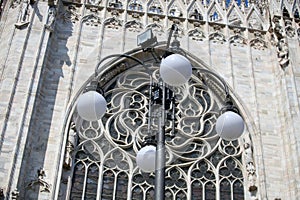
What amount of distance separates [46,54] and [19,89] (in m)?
1.56

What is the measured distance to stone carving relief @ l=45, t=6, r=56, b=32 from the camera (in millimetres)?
14250

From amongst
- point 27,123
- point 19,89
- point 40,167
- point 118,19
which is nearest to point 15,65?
point 19,89

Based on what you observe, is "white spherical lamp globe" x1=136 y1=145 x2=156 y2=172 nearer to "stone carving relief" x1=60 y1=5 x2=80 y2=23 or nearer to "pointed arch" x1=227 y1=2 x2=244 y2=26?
"stone carving relief" x1=60 y1=5 x2=80 y2=23

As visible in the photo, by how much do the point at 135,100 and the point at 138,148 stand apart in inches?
63.5

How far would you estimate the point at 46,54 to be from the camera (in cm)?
1380

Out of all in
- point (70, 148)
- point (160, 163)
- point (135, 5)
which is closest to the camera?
point (160, 163)

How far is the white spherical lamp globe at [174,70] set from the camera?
7.40m

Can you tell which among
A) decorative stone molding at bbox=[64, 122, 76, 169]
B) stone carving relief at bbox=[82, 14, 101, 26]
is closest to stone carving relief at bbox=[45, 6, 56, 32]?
stone carving relief at bbox=[82, 14, 101, 26]

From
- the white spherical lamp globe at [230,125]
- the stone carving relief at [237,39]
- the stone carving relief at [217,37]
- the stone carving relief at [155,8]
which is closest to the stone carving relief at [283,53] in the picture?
the stone carving relief at [237,39]

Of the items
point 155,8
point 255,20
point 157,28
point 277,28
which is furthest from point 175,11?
point 277,28

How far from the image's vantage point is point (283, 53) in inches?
590

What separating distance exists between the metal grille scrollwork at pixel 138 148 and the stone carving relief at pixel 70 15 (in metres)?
2.43

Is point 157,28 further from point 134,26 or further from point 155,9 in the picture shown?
point 155,9

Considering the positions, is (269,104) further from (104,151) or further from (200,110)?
(104,151)
